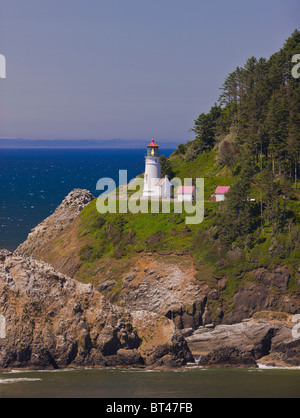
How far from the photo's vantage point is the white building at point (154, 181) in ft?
319

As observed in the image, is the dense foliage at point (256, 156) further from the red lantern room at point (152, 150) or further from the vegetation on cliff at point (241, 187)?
the red lantern room at point (152, 150)

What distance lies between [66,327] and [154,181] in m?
33.0

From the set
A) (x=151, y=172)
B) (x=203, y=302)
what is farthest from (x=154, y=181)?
(x=203, y=302)

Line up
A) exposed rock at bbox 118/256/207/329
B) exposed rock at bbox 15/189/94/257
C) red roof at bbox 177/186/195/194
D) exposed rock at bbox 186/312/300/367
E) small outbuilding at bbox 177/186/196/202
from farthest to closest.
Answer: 1. exposed rock at bbox 15/189/94/257
2. red roof at bbox 177/186/195/194
3. small outbuilding at bbox 177/186/196/202
4. exposed rock at bbox 118/256/207/329
5. exposed rock at bbox 186/312/300/367

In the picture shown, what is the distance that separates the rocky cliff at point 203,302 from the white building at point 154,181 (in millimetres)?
12189

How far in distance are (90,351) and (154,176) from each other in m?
34.1

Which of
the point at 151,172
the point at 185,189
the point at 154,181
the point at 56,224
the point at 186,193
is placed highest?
the point at 151,172

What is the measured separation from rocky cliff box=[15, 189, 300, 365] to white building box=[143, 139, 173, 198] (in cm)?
1219

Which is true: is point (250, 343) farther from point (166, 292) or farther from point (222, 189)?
point (222, 189)

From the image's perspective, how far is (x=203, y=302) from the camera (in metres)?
78.3

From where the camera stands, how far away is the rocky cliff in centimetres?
7031

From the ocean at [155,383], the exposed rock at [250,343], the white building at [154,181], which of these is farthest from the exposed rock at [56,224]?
the ocean at [155,383]

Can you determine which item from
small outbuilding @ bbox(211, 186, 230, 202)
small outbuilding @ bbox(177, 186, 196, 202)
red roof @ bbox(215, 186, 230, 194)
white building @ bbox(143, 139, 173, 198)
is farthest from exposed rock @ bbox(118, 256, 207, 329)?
white building @ bbox(143, 139, 173, 198)

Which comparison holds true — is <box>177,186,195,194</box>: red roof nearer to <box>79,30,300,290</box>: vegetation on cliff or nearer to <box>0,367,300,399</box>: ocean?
<box>79,30,300,290</box>: vegetation on cliff
